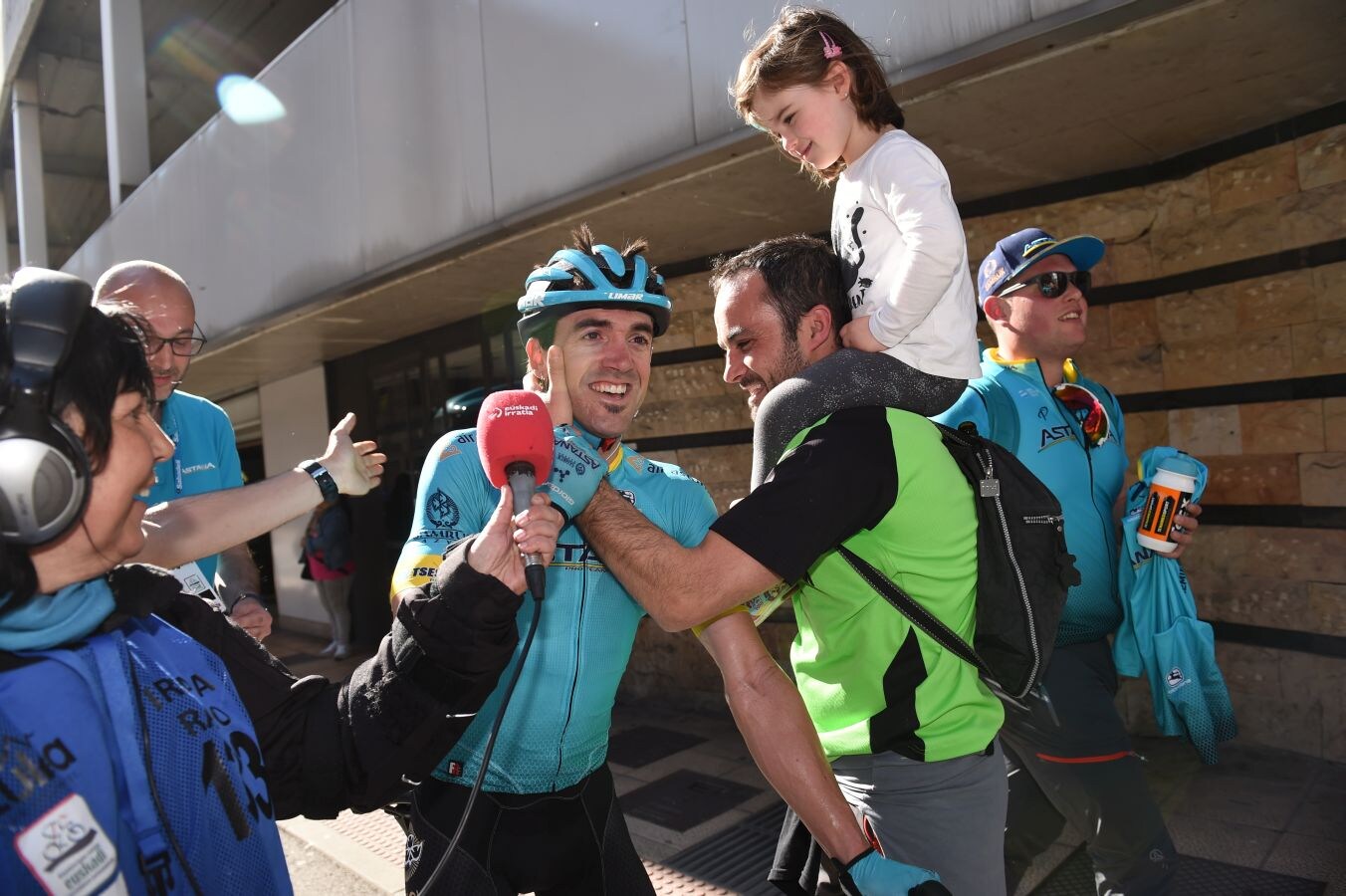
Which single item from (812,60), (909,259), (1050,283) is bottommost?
(909,259)

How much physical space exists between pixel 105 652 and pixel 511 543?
59cm

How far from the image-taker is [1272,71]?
369 centimetres

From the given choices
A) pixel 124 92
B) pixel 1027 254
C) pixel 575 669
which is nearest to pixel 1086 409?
pixel 1027 254

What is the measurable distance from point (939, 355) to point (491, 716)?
1420 mm

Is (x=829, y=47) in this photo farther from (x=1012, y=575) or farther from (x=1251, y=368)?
(x=1251, y=368)

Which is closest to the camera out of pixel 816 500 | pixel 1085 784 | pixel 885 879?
pixel 885 879

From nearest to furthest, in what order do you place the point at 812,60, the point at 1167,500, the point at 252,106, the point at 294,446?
1. the point at 812,60
2. the point at 1167,500
3. the point at 252,106
4. the point at 294,446

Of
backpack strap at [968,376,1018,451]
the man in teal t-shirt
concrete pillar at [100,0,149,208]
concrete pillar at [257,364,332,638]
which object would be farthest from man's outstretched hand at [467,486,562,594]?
concrete pillar at [100,0,149,208]

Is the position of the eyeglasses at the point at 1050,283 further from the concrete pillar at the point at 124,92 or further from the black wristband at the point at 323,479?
the concrete pillar at the point at 124,92

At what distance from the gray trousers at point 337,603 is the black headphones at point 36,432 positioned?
377 inches

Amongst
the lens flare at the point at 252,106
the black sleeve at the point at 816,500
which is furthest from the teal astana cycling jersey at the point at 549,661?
the lens flare at the point at 252,106

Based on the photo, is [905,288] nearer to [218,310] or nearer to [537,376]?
[537,376]

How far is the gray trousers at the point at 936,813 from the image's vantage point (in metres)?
1.85

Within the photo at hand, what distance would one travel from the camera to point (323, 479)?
223 centimetres
